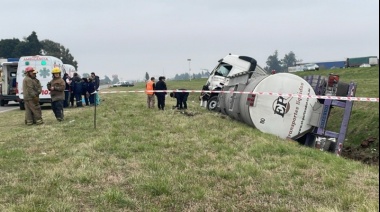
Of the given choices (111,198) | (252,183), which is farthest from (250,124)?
(111,198)

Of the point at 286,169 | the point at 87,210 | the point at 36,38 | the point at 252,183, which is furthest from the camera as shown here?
the point at 36,38

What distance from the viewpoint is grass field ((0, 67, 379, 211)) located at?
440 centimetres

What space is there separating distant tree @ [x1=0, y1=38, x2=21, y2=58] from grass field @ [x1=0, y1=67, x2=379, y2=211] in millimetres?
93615

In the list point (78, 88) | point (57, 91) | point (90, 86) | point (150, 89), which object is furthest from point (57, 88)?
point (90, 86)

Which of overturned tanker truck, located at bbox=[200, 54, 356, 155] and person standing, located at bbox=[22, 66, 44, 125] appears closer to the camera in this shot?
overturned tanker truck, located at bbox=[200, 54, 356, 155]

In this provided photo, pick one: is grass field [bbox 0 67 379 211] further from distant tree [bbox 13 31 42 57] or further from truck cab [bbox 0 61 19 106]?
distant tree [bbox 13 31 42 57]

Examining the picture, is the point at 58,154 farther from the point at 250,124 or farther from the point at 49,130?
the point at 250,124

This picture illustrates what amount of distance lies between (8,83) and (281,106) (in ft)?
54.7

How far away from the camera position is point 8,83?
2169 centimetres

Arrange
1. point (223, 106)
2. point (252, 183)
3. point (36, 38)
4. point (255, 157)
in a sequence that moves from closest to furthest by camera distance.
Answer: point (252, 183) < point (255, 157) < point (223, 106) < point (36, 38)

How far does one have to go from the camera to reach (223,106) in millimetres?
15219

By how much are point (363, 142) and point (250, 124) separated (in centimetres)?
443

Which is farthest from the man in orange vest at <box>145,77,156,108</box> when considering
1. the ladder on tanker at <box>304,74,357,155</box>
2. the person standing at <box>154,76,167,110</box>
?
the ladder on tanker at <box>304,74,357,155</box>

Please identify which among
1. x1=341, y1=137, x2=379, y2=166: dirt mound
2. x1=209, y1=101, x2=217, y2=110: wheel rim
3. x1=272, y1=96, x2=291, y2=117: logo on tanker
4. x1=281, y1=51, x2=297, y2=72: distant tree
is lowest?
x1=341, y1=137, x2=379, y2=166: dirt mound
